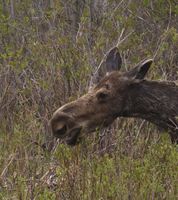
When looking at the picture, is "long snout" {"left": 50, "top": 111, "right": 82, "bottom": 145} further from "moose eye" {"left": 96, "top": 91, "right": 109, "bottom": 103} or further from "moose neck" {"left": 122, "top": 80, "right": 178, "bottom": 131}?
"moose neck" {"left": 122, "top": 80, "right": 178, "bottom": 131}

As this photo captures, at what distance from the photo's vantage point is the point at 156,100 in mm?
7406

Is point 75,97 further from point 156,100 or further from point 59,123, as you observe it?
point 59,123

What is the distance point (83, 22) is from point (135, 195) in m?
4.23

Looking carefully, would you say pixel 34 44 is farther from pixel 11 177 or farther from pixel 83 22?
pixel 11 177

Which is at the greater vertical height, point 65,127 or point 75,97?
point 65,127

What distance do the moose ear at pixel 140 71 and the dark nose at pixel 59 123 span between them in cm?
87

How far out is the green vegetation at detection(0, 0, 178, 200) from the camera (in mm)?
6371

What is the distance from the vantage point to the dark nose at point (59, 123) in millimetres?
6832

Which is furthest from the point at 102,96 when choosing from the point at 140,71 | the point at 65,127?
the point at 65,127

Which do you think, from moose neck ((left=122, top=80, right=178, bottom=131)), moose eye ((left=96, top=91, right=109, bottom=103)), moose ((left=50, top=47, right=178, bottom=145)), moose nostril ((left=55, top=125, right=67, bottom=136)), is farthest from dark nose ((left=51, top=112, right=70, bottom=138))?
moose neck ((left=122, top=80, right=178, bottom=131))

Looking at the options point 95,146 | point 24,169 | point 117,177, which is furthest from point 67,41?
point 117,177

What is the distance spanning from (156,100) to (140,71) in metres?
0.37

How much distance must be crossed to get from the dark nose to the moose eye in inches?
21.9

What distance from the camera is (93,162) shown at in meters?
6.75
